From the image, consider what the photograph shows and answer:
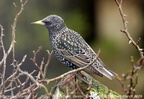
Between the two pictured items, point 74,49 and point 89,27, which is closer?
point 74,49

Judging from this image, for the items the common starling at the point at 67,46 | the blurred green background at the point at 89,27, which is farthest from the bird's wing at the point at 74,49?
the blurred green background at the point at 89,27

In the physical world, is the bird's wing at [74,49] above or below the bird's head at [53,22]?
below

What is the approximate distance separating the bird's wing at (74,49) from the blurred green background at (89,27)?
11.2 feet

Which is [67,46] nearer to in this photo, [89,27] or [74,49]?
[74,49]

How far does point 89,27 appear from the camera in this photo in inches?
332

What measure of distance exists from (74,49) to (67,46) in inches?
3.2

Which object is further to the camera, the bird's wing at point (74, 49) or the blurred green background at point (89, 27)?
the blurred green background at point (89, 27)

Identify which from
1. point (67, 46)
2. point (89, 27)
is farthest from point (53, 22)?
point (89, 27)

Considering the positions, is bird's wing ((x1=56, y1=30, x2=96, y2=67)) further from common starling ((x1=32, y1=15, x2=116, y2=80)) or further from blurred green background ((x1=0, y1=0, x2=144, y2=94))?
blurred green background ((x1=0, y1=0, x2=144, y2=94))

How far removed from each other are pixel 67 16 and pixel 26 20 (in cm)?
61

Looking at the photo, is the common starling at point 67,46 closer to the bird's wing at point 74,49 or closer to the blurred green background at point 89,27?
the bird's wing at point 74,49

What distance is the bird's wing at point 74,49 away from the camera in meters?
4.10

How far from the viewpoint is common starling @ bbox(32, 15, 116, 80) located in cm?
411

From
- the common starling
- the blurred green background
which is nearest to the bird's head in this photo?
the common starling
